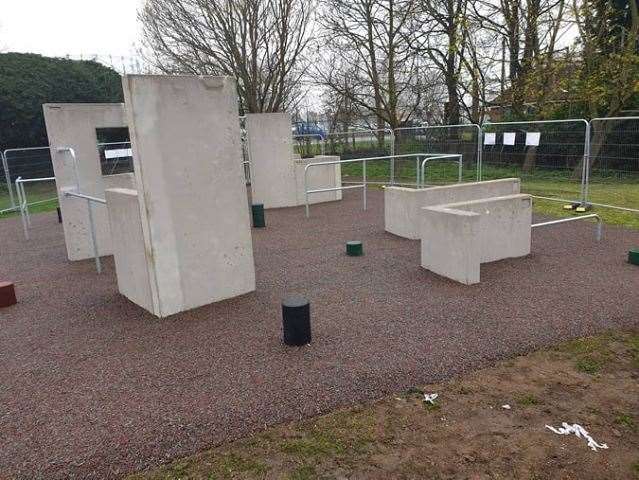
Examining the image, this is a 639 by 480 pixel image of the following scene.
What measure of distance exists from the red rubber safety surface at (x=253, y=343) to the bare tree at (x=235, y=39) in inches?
456

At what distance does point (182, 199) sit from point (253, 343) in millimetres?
1469

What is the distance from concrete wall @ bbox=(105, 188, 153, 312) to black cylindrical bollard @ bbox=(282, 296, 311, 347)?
1.50m

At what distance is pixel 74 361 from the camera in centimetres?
368

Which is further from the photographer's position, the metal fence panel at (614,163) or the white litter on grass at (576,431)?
the metal fence panel at (614,163)

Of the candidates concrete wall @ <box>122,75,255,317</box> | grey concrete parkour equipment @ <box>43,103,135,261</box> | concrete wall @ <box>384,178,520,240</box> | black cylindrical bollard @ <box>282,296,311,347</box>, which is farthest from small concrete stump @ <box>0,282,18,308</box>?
concrete wall @ <box>384,178,520,240</box>

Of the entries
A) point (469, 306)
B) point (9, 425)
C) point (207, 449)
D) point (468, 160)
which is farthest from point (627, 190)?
point (9, 425)

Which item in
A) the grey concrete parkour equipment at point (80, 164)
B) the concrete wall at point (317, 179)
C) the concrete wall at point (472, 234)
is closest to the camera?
the concrete wall at point (472, 234)

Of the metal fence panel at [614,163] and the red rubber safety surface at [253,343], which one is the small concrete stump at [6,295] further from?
the metal fence panel at [614,163]

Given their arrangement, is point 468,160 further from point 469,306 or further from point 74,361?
point 74,361

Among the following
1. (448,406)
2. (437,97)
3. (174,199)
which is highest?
(437,97)

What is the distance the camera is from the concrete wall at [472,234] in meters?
4.90

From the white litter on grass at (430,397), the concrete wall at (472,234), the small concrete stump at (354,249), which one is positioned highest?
the concrete wall at (472,234)

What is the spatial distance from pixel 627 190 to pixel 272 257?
7945 mm

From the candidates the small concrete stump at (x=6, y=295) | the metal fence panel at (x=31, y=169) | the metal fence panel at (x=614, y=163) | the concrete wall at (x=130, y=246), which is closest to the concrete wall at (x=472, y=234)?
the concrete wall at (x=130, y=246)
